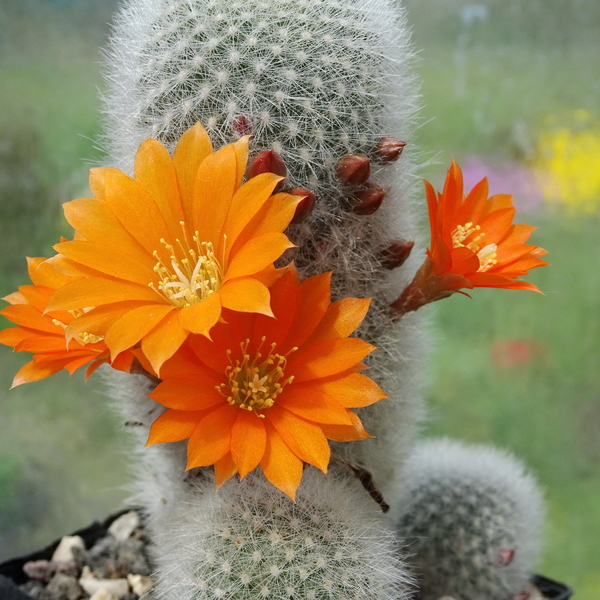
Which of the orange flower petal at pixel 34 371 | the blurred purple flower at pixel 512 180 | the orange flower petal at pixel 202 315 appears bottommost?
the blurred purple flower at pixel 512 180

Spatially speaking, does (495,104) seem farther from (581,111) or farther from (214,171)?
(214,171)

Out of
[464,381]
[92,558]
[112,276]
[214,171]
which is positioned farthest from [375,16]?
[464,381]

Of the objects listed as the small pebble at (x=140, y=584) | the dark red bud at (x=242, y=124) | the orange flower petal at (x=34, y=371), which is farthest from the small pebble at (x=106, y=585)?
the dark red bud at (x=242, y=124)

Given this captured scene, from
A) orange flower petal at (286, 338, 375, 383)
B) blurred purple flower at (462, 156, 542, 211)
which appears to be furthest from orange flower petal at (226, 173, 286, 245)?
blurred purple flower at (462, 156, 542, 211)

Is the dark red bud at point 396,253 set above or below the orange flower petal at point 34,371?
above

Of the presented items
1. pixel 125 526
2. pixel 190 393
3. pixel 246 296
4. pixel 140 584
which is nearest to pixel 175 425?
pixel 190 393

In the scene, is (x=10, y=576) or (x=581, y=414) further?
(x=581, y=414)

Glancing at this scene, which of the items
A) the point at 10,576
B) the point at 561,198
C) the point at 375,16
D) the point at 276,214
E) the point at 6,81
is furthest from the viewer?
the point at 561,198

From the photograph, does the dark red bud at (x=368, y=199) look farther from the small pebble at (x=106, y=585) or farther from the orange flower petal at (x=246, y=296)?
the small pebble at (x=106, y=585)
